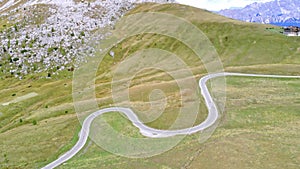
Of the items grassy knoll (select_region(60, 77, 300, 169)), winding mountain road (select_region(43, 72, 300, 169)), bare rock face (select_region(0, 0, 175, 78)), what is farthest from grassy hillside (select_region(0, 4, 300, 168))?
bare rock face (select_region(0, 0, 175, 78))

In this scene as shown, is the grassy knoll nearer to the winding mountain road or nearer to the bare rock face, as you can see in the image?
the winding mountain road

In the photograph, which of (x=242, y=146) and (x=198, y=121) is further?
(x=198, y=121)

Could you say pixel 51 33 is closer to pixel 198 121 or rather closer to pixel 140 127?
pixel 140 127

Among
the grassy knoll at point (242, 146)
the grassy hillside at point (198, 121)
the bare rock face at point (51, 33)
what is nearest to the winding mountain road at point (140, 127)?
the grassy hillside at point (198, 121)

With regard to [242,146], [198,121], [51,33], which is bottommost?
[51,33]

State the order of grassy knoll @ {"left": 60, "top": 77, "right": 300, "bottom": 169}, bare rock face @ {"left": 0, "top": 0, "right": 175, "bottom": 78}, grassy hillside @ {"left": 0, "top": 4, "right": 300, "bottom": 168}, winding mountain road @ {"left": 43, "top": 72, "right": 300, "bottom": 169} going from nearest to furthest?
1. grassy knoll @ {"left": 60, "top": 77, "right": 300, "bottom": 169}
2. grassy hillside @ {"left": 0, "top": 4, "right": 300, "bottom": 168}
3. winding mountain road @ {"left": 43, "top": 72, "right": 300, "bottom": 169}
4. bare rock face @ {"left": 0, "top": 0, "right": 175, "bottom": 78}

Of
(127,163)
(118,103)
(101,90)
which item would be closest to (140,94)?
(118,103)

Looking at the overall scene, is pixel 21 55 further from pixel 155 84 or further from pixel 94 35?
pixel 155 84

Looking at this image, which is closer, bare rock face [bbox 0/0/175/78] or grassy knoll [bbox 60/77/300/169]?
grassy knoll [bbox 60/77/300/169]

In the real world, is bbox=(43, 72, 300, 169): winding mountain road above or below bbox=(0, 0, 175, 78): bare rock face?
above

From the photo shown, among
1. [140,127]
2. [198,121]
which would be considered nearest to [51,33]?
[140,127]
